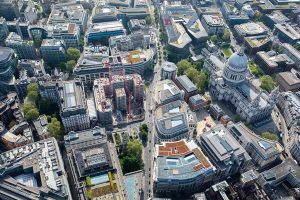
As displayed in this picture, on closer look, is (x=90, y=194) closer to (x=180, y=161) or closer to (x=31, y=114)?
(x=180, y=161)

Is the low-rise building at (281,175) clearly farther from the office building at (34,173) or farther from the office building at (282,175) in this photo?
the office building at (34,173)

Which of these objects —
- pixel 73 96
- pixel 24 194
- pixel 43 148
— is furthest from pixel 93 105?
pixel 24 194

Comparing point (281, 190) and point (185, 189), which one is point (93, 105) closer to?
point (185, 189)

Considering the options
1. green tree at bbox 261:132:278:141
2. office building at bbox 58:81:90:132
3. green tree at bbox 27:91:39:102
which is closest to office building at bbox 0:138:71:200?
office building at bbox 58:81:90:132

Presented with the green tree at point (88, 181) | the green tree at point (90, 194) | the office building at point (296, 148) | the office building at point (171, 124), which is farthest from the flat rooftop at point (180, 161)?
the office building at point (296, 148)

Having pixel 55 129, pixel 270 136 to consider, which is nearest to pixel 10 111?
pixel 55 129

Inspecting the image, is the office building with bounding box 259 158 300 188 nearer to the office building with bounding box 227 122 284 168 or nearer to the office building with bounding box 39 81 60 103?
the office building with bounding box 227 122 284 168
